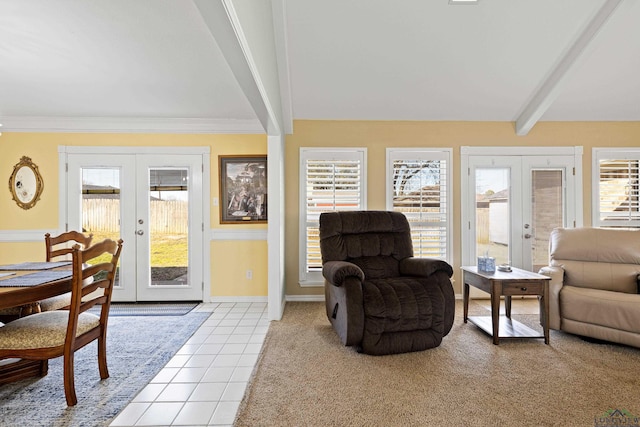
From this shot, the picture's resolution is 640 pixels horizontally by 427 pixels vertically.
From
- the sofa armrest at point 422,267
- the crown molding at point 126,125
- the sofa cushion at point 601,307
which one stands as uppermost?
the crown molding at point 126,125

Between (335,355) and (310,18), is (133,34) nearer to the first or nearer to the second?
(310,18)

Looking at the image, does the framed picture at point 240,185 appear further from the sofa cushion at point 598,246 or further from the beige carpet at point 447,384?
the sofa cushion at point 598,246

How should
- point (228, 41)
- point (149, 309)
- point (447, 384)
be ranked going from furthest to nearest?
point (149, 309)
point (447, 384)
point (228, 41)

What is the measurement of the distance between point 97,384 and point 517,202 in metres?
4.50

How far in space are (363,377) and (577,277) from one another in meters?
2.27

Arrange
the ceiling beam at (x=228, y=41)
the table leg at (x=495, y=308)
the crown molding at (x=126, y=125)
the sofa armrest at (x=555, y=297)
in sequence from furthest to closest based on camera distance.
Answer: the crown molding at (x=126, y=125)
the sofa armrest at (x=555, y=297)
the table leg at (x=495, y=308)
the ceiling beam at (x=228, y=41)

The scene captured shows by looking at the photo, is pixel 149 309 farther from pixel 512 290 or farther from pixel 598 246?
pixel 598 246

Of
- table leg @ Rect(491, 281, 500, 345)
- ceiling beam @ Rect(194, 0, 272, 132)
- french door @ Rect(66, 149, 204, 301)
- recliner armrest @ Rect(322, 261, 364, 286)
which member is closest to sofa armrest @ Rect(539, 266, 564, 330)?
table leg @ Rect(491, 281, 500, 345)

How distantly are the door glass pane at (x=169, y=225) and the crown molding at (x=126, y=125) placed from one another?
529mm

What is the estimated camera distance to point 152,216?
3.95 m

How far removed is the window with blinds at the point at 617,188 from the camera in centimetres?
396

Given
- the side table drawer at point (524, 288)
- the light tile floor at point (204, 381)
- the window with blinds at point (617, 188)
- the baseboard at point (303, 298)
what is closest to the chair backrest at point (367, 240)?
the side table drawer at point (524, 288)

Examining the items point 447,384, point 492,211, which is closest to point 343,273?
point 447,384

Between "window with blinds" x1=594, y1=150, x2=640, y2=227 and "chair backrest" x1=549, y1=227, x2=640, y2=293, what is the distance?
1253mm
